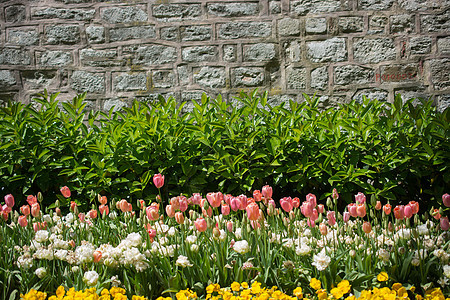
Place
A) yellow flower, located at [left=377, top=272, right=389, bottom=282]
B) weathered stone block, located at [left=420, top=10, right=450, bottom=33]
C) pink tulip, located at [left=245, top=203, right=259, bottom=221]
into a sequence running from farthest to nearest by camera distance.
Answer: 1. weathered stone block, located at [left=420, top=10, right=450, bottom=33]
2. pink tulip, located at [left=245, top=203, right=259, bottom=221]
3. yellow flower, located at [left=377, top=272, right=389, bottom=282]

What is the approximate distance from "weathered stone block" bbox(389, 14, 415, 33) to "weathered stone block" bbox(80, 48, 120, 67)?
2.97 metres

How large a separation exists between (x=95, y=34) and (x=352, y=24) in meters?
2.81

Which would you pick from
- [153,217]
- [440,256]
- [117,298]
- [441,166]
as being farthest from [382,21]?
[117,298]

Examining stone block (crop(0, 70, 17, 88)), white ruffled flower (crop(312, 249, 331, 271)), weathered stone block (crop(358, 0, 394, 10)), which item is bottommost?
white ruffled flower (crop(312, 249, 331, 271))

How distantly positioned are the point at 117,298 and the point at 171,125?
2.00 m

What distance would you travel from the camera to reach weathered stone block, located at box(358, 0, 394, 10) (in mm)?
4418

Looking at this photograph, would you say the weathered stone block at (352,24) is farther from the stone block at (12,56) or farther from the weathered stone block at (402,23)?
the stone block at (12,56)

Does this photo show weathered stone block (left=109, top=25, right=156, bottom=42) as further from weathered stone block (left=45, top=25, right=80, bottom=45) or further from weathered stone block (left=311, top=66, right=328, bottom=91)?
weathered stone block (left=311, top=66, right=328, bottom=91)

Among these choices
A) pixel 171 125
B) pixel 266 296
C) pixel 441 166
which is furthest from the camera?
pixel 171 125

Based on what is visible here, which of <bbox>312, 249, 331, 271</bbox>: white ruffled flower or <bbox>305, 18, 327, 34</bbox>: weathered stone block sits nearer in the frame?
<bbox>312, 249, 331, 271</bbox>: white ruffled flower

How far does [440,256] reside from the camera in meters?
1.76

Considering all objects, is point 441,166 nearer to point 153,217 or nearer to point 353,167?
point 353,167

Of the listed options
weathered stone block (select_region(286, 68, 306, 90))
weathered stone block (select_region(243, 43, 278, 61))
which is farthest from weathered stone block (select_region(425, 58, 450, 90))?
weathered stone block (select_region(243, 43, 278, 61))

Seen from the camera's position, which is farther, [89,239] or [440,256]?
[89,239]
